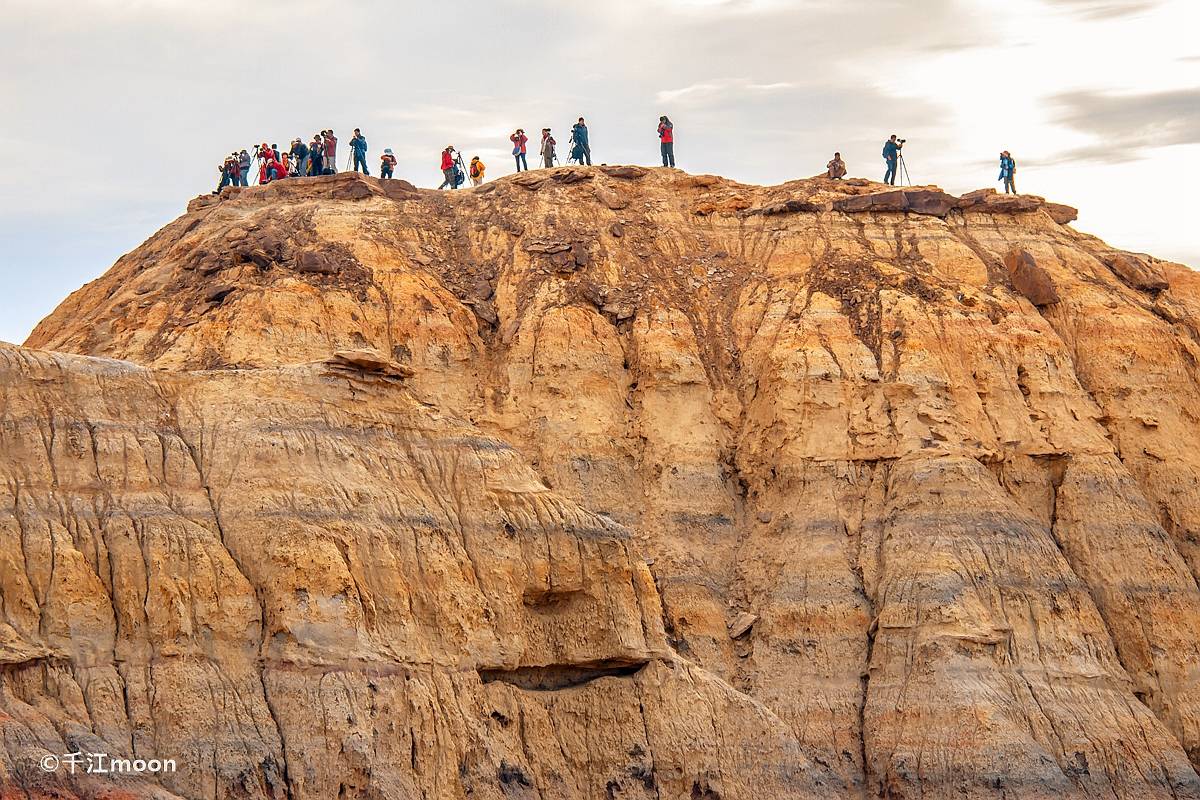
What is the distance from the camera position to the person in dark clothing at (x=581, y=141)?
2256 inches

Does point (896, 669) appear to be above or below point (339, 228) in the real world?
below

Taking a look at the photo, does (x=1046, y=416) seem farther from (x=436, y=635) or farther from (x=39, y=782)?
(x=39, y=782)

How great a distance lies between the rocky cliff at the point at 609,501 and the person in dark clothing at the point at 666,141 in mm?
1035

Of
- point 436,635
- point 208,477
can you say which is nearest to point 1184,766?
point 436,635

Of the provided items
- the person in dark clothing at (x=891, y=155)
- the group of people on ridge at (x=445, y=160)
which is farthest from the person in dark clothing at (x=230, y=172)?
the person in dark clothing at (x=891, y=155)

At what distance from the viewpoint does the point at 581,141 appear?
57.4 m

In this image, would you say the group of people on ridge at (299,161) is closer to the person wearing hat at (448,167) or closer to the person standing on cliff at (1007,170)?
the person wearing hat at (448,167)

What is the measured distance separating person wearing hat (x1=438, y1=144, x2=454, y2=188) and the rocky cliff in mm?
2418

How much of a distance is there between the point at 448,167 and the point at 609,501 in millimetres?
14712

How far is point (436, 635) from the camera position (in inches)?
1537

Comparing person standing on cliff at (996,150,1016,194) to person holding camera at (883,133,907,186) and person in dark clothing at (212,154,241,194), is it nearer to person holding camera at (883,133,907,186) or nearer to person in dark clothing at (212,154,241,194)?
person holding camera at (883,133,907,186)

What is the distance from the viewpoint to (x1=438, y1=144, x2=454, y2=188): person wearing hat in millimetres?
57062

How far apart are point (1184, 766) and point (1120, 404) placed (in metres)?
11.4

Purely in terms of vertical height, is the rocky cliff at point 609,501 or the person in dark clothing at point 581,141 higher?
the person in dark clothing at point 581,141
